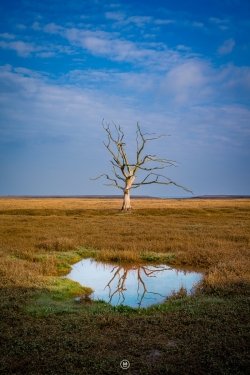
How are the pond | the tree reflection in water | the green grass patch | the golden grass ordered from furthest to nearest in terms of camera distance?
the golden grass
the tree reflection in water
the pond
the green grass patch

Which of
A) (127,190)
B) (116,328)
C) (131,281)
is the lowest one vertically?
(131,281)

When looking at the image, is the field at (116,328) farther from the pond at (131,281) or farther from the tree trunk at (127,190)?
the tree trunk at (127,190)

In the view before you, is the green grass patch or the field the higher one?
the field

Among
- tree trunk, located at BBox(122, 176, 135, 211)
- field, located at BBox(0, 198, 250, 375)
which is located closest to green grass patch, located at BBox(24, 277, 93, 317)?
field, located at BBox(0, 198, 250, 375)

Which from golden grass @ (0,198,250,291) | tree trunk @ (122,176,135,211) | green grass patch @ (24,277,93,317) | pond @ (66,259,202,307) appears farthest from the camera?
tree trunk @ (122,176,135,211)

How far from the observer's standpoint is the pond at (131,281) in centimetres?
1095

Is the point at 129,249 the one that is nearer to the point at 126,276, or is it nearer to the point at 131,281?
the point at 126,276

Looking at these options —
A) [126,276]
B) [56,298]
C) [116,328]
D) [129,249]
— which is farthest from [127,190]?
[116,328]

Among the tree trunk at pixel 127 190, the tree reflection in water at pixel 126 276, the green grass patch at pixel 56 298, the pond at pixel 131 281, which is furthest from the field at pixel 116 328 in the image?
the tree trunk at pixel 127 190

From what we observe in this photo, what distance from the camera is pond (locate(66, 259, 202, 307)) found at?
35.9ft

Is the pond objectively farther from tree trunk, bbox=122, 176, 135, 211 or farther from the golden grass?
tree trunk, bbox=122, 176, 135, 211

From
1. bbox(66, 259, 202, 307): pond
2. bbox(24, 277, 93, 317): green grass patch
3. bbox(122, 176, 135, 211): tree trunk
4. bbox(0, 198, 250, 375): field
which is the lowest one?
bbox(66, 259, 202, 307): pond

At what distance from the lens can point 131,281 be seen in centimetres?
1304

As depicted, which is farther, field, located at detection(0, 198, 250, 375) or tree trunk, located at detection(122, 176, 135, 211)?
tree trunk, located at detection(122, 176, 135, 211)
